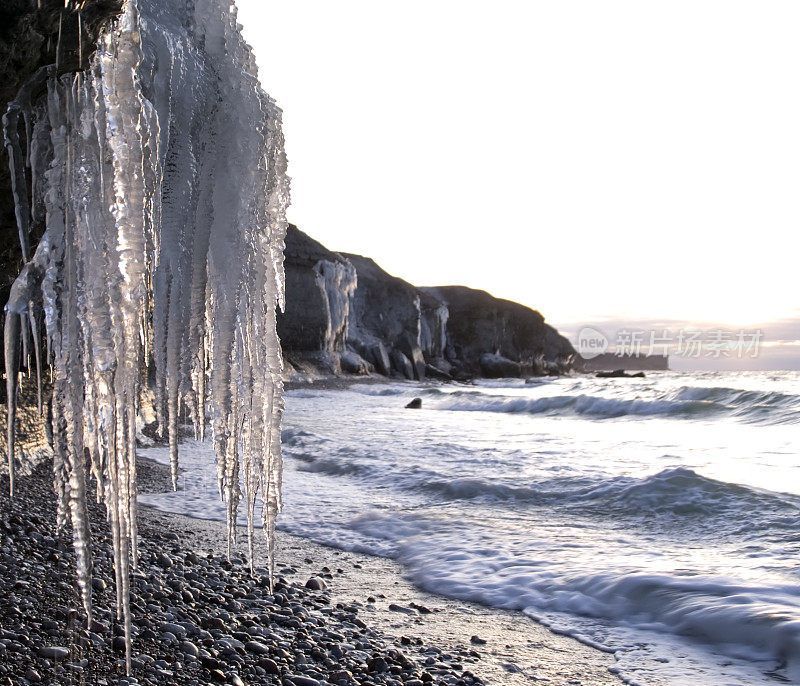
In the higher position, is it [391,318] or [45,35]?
[391,318]

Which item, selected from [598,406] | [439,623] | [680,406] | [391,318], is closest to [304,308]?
[391,318]

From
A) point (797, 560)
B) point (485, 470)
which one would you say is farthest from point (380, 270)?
point (797, 560)

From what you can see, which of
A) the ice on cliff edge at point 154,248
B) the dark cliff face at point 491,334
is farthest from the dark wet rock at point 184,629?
the dark cliff face at point 491,334

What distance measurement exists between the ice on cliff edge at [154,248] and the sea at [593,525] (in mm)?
2373

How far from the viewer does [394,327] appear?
5469 cm

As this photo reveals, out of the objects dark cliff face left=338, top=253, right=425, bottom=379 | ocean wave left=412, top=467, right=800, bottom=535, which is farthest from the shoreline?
dark cliff face left=338, top=253, right=425, bottom=379

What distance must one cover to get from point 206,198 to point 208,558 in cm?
273

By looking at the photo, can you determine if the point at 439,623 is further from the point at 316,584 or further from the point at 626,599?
the point at 626,599

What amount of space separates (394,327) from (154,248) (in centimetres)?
5184

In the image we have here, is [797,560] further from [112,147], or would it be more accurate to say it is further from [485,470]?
[112,147]

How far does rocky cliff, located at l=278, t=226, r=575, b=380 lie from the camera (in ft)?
136

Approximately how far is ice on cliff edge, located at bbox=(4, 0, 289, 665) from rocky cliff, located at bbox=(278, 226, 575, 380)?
115ft

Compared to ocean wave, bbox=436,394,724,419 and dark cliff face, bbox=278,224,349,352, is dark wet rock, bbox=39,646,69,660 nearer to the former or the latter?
ocean wave, bbox=436,394,724,419

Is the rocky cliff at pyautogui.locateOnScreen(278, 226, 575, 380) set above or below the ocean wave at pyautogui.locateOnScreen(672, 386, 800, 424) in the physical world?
above
